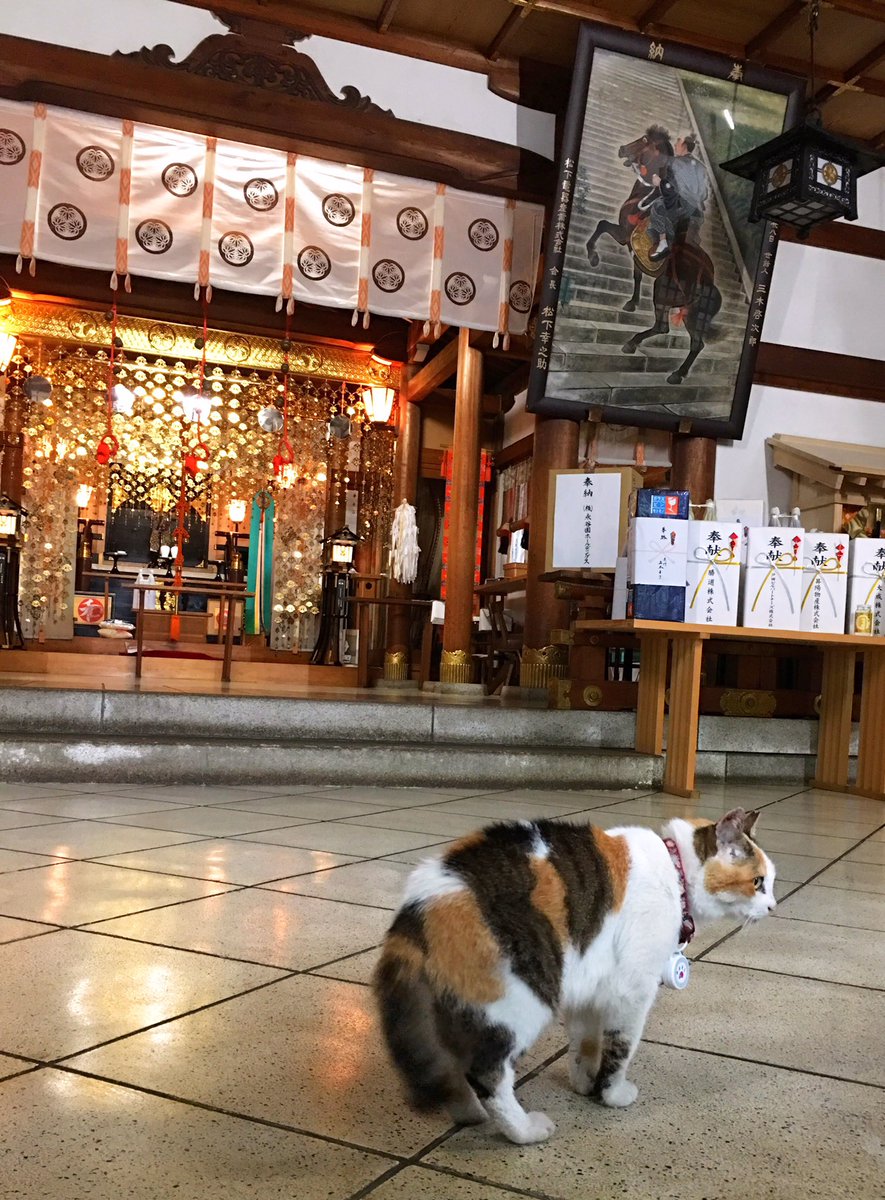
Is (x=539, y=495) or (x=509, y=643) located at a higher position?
(x=539, y=495)

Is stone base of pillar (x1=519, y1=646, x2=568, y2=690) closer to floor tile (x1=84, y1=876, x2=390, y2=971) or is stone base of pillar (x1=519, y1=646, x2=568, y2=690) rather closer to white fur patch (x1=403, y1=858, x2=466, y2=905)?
floor tile (x1=84, y1=876, x2=390, y2=971)

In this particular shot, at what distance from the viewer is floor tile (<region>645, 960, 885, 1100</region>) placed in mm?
1647

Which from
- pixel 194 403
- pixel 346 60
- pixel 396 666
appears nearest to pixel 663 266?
pixel 346 60

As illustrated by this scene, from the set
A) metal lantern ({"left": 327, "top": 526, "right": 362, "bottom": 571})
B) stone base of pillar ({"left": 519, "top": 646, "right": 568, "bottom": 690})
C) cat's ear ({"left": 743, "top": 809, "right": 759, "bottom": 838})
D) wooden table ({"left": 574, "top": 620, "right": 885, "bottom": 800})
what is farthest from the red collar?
metal lantern ({"left": 327, "top": 526, "right": 362, "bottom": 571})

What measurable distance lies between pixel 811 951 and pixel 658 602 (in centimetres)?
256

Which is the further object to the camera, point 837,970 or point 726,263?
point 726,263

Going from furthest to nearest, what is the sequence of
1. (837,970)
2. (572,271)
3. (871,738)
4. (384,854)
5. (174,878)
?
(572,271)
(871,738)
(384,854)
(174,878)
(837,970)

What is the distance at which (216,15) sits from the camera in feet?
19.8

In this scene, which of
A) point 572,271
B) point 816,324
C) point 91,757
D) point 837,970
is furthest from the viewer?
point 816,324

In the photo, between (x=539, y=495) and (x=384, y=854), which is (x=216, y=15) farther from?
(x=384, y=854)

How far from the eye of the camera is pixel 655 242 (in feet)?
21.7

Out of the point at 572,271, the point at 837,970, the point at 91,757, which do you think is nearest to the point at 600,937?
the point at 837,970

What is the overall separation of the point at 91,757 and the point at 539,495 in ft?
12.2

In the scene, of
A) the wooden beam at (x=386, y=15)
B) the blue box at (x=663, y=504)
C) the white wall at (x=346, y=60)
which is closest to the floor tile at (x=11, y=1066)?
the blue box at (x=663, y=504)
